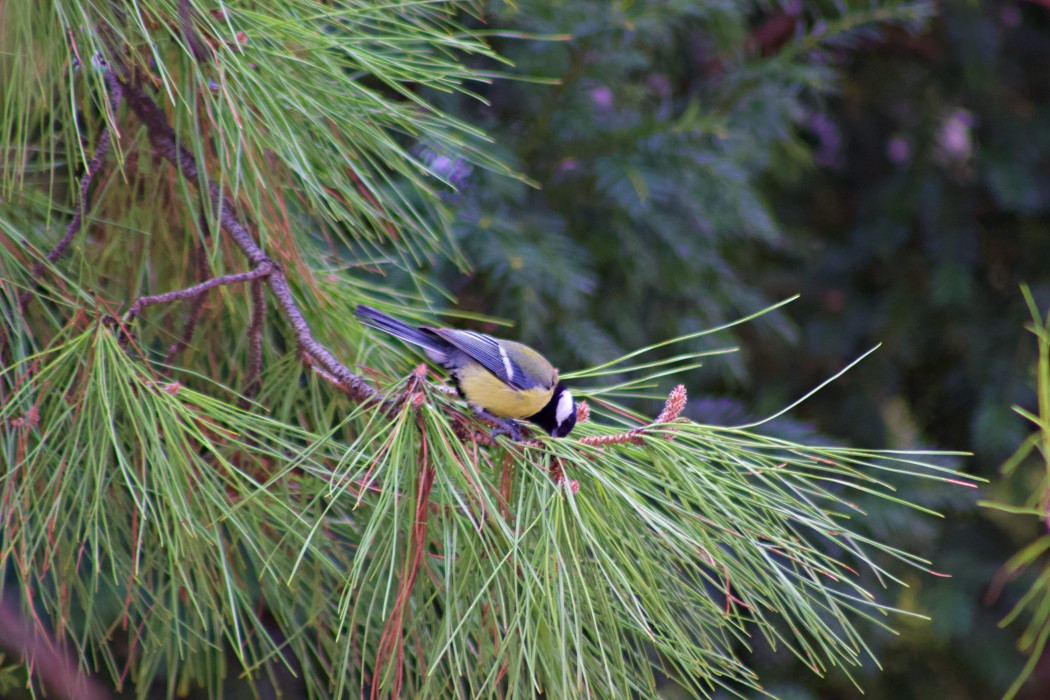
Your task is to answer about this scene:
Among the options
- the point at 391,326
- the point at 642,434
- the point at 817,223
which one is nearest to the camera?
the point at 642,434

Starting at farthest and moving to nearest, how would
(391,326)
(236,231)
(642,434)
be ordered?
(391,326)
(236,231)
(642,434)

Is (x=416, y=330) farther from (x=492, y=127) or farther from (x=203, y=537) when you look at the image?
(x=492, y=127)

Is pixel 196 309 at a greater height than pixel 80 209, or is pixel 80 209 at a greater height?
pixel 80 209

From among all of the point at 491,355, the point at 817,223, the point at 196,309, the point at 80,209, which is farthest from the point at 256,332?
the point at 817,223

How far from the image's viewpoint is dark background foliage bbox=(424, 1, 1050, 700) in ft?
5.98

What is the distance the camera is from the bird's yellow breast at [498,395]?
1.07m

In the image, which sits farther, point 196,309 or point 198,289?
point 196,309

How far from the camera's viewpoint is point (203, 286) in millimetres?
865

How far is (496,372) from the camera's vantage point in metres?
1.13

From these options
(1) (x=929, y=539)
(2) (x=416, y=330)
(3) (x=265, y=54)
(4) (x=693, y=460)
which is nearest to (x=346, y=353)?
(2) (x=416, y=330)

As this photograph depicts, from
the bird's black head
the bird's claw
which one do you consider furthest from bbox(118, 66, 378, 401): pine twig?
the bird's black head

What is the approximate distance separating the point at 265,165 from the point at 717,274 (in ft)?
3.78

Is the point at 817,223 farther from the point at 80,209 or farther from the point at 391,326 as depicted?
the point at 80,209

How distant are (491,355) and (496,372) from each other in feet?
0.12
